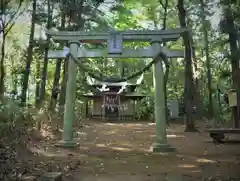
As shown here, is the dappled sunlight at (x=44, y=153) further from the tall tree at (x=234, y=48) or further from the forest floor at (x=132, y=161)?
the tall tree at (x=234, y=48)

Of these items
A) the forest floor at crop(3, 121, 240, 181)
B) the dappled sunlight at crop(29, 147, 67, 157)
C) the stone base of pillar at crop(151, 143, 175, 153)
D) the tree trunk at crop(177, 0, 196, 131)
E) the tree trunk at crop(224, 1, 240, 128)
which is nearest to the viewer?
the forest floor at crop(3, 121, 240, 181)

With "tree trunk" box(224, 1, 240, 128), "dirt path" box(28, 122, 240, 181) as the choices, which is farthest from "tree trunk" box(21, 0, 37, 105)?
"tree trunk" box(224, 1, 240, 128)

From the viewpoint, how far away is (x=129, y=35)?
10383 millimetres

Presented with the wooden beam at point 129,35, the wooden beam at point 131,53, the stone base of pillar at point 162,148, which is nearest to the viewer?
the stone base of pillar at point 162,148

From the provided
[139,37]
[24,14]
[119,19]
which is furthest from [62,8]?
[119,19]

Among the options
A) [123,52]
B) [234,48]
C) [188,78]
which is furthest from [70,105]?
[234,48]

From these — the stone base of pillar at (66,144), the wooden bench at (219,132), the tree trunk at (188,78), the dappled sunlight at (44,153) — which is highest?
the tree trunk at (188,78)

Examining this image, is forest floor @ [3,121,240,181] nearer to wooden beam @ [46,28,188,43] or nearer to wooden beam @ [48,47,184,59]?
wooden beam @ [48,47,184,59]

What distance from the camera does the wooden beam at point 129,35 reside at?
10.3 meters

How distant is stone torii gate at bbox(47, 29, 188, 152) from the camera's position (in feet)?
32.7

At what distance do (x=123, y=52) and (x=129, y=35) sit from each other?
604 millimetres

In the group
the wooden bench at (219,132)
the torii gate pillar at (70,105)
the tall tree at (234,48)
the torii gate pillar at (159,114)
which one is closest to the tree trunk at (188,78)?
the tall tree at (234,48)

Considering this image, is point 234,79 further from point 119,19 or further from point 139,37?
point 119,19

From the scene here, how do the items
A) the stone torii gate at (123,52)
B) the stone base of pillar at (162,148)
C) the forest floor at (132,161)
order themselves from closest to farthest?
the forest floor at (132,161) < the stone base of pillar at (162,148) < the stone torii gate at (123,52)
